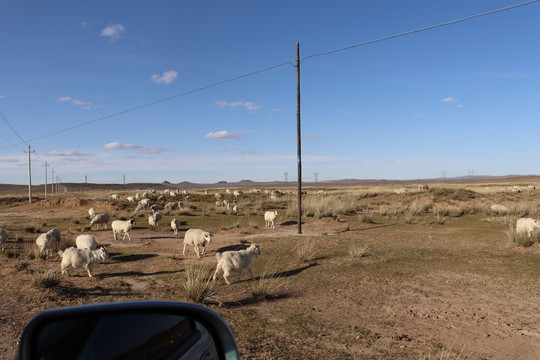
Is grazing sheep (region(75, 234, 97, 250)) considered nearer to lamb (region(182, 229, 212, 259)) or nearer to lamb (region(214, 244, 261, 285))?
lamb (region(182, 229, 212, 259))

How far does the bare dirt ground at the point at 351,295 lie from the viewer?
19.4ft

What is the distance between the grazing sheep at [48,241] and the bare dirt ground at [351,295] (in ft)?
3.77

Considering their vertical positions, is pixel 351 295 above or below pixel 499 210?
below

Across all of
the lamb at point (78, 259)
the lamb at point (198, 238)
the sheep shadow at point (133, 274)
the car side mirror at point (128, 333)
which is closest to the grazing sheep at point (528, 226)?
the lamb at point (198, 238)

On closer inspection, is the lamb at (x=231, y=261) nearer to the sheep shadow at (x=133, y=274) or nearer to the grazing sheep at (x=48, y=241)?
the sheep shadow at (x=133, y=274)

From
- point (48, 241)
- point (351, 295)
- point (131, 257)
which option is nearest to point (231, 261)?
point (351, 295)

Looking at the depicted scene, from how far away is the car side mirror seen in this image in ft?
5.65

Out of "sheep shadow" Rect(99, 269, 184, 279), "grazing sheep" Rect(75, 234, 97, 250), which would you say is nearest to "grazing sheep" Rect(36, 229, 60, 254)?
"grazing sheep" Rect(75, 234, 97, 250)

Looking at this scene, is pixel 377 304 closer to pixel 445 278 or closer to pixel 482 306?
pixel 482 306

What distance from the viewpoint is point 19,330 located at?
598 cm

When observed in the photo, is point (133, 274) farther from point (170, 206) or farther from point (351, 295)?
point (170, 206)

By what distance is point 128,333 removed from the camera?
6.31 feet

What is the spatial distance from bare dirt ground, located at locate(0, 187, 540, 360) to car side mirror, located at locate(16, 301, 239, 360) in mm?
3287

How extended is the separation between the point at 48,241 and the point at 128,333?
14155mm
